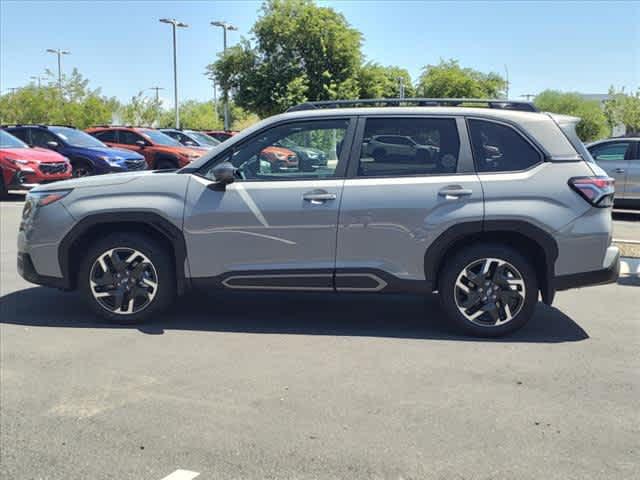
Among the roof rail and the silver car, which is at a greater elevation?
the roof rail

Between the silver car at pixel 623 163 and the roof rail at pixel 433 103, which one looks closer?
the roof rail at pixel 433 103

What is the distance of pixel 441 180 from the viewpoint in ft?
17.7

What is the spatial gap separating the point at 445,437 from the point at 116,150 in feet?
50.1

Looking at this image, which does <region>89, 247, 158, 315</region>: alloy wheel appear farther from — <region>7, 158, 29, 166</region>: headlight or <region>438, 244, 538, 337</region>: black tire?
<region>7, 158, 29, 166</region>: headlight

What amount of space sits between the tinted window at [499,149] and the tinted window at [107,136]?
54.3ft

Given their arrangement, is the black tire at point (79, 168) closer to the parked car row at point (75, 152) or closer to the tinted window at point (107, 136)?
the parked car row at point (75, 152)

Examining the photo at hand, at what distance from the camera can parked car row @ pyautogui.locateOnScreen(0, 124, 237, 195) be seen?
1534 centimetres

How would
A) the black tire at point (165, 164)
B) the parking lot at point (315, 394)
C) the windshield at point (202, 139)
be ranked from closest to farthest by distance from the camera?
the parking lot at point (315, 394) < the black tire at point (165, 164) < the windshield at point (202, 139)

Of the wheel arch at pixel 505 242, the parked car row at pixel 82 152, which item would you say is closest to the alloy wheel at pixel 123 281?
the wheel arch at pixel 505 242

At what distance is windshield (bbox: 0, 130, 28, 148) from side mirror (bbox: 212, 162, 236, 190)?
12.3 metres

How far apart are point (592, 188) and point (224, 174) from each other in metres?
2.79

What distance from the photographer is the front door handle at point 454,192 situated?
5.34 metres

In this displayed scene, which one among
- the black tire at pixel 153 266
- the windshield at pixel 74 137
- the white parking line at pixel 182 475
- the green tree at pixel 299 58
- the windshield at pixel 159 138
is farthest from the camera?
the green tree at pixel 299 58

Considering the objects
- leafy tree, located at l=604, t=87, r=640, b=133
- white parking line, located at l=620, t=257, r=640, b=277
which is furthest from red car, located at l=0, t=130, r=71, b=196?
leafy tree, located at l=604, t=87, r=640, b=133
